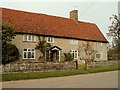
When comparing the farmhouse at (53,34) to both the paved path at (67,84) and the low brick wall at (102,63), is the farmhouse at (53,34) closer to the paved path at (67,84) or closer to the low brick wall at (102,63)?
the low brick wall at (102,63)

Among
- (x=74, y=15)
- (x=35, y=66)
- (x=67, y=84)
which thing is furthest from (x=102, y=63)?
(x=67, y=84)

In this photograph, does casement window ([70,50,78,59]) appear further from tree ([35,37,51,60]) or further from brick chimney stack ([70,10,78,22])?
brick chimney stack ([70,10,78,22])

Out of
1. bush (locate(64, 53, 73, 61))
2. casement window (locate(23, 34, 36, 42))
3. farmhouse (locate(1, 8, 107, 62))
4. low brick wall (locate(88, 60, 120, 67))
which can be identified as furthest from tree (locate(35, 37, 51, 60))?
low brick wall (locate(88, 60, 120, 67))

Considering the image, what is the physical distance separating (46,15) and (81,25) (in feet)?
26.2

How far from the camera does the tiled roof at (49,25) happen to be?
127 feet

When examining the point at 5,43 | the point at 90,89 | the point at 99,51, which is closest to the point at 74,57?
the point at 99,51

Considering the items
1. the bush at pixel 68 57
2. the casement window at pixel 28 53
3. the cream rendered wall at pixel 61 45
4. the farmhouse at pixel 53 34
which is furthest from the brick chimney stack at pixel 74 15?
the casement window at pixel 28 53

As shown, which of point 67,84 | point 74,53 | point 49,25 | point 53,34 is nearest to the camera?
point 67,84

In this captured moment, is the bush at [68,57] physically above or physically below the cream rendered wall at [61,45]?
below

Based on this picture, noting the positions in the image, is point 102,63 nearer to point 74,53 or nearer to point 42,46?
point 74,53

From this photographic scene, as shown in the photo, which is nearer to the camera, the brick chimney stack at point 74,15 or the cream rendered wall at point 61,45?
the cream rendered wall at point 61,45

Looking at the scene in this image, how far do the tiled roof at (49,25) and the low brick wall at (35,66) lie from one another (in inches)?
405

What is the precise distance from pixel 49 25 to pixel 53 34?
2.75m

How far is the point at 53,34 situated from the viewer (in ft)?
134
